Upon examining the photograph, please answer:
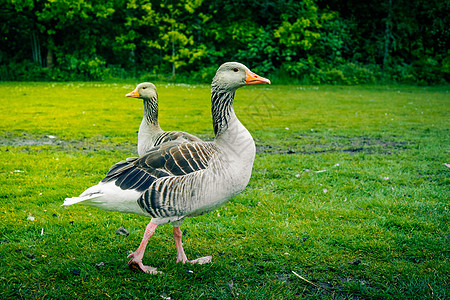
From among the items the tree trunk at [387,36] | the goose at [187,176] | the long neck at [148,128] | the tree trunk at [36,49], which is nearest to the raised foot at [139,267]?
the goose at [187,176]

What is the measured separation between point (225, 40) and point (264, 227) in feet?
89.9

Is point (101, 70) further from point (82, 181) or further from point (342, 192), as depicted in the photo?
point (342, 192)

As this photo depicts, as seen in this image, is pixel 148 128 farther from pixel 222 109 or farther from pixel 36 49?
pixel 36 49

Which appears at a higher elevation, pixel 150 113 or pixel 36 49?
pixel 36 49

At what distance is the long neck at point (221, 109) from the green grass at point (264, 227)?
59.3 inches

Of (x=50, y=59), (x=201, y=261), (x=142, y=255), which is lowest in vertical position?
(x=201, y=261)

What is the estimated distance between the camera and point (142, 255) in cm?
380

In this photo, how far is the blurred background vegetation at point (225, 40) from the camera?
27625mm

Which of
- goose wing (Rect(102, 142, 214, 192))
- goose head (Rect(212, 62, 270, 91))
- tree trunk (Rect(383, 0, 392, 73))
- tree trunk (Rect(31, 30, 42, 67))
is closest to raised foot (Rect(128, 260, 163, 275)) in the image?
goose wing (Rect(102, 142, 214, 192))

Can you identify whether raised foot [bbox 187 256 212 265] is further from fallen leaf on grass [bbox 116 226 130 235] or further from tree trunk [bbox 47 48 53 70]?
tree trunk [bbox 47 48 53 70]

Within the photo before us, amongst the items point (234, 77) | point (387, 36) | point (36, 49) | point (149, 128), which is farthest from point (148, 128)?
point (387, 36)

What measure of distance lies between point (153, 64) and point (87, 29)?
A: 5530 millimetres

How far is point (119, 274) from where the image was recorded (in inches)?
153

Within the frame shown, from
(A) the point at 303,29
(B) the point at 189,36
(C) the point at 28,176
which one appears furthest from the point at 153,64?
(C) the point at 28,176
